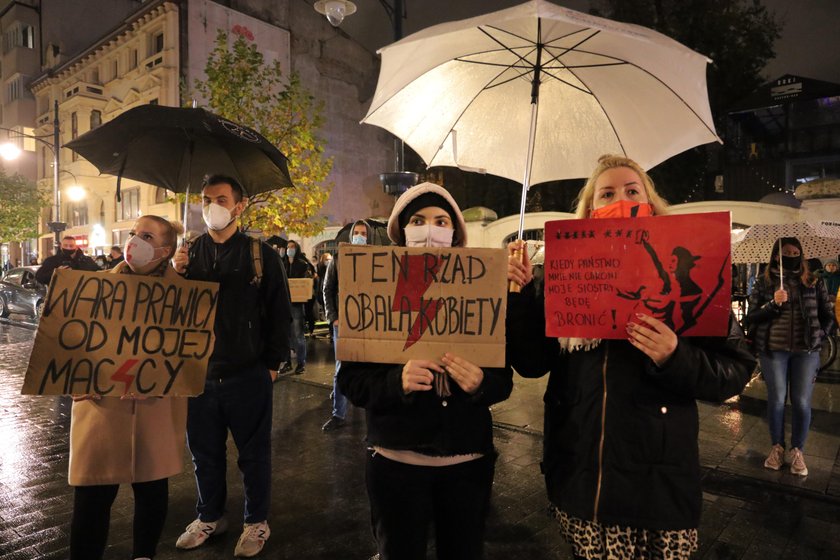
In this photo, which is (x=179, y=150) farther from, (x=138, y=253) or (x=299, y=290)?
(x=299, y=290)

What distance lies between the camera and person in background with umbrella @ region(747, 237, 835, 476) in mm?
4859

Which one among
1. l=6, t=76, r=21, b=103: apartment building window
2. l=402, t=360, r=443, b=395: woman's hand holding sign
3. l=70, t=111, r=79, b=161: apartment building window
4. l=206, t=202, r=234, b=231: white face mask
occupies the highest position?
l=6, t=76, r=21, b=103: apartment building window

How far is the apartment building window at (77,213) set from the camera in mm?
→ 32656

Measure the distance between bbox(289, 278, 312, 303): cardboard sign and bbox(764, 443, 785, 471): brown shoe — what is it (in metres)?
6.94

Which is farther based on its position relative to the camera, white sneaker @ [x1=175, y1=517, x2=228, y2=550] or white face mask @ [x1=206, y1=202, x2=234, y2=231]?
white sneaker @ [x1=175, y1=517, x2=228, y2=550]

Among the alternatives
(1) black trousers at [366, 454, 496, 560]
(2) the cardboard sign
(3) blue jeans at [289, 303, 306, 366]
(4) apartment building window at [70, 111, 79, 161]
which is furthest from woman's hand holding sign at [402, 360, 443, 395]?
(4) apartment building window at [70, 111, 79, 161]

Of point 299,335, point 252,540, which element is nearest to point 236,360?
point 252,540

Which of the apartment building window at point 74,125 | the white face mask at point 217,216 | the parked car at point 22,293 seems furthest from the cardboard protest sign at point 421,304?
the apartment building window at point 74,125

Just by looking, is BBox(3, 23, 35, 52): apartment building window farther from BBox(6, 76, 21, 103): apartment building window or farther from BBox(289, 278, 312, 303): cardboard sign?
BBox(289, 278, 312, 303): cardboard sign

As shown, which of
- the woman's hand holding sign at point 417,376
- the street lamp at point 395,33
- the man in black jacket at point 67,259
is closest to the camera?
the woman's hand holding sign at point 417,376

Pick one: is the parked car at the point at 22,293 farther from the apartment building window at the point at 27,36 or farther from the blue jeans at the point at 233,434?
the apartment building window at the point at 27,36

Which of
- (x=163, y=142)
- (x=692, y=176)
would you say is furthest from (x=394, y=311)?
(x=692, y=176)

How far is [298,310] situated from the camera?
9656 millimetres

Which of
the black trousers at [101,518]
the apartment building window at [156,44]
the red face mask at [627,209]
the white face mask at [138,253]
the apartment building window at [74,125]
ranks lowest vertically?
the black trousers at [101,518]
